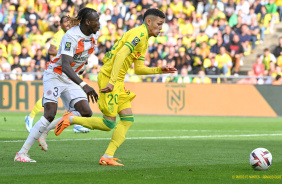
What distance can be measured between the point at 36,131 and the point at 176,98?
14.7 m

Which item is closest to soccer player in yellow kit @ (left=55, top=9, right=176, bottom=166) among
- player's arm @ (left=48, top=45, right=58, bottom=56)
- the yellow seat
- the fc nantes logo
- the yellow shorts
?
the yellow shorts

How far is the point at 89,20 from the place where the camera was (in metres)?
9.23

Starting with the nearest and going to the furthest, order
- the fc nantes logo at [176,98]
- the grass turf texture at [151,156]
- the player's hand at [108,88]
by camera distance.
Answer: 1. the grass turf texture at [151,156]
2. the player's hand at [108,88]
3. the fc nantes logo at [176,98]

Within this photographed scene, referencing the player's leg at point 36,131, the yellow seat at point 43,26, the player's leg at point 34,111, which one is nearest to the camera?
the player's leg at point 36,131

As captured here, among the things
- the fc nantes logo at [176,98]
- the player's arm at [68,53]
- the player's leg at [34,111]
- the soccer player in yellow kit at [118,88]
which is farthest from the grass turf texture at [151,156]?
the fc nantes logo at [176,98]

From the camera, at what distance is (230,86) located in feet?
76.6

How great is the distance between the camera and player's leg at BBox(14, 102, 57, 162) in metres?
9.12

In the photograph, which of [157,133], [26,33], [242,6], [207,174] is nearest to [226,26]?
[242,6]

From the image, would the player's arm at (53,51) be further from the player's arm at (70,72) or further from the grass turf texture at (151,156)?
the player's arm at (70,72)

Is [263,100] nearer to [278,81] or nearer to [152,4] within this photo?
[278,81]

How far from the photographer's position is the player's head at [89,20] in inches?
363

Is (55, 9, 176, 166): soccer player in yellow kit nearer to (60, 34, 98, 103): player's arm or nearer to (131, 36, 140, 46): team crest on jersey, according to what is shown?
(131, 36, 140, 46): team crest on jersey

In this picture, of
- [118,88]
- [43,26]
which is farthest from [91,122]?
[43,26]

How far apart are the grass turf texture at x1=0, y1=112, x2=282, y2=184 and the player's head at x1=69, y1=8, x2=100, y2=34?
6.26ft
